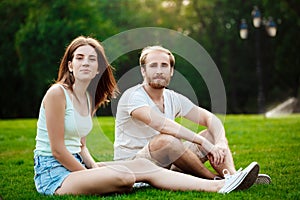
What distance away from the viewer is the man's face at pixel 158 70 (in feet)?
13.1

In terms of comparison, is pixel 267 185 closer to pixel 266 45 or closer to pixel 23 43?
pixel 23 43

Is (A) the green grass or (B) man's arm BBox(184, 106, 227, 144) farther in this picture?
(B) man's arm BBox(184, 106, 227, 144)

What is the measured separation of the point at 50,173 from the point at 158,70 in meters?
1.18

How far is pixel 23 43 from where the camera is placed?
25.0 metres

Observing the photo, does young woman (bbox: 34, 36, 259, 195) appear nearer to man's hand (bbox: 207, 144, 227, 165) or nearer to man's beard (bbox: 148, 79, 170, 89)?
man's hand (bbox: 207, 144, 227, 165)

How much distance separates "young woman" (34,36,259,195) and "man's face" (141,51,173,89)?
35 cm

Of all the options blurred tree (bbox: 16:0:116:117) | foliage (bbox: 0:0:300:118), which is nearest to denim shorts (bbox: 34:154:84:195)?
foliage (bbox: 0:0:300:118)

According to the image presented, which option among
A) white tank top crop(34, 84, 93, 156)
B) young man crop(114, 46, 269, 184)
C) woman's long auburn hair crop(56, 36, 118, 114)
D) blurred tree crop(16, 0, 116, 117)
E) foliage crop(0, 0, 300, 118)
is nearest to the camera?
white tank top crop(34, 84, 93, 156)

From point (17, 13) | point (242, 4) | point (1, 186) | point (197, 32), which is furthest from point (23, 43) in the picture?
point (1, 186)

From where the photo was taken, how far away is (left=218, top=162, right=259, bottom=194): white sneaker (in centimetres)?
354

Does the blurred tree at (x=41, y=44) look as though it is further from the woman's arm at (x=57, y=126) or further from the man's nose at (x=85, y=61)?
the woman's arm at (x=57, y=126)

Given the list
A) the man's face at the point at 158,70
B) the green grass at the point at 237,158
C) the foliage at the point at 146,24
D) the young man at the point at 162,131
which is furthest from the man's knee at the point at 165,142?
the foliage at the point at 146,24

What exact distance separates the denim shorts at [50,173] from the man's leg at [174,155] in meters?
0.72

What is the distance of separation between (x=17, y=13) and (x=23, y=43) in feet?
8.43
